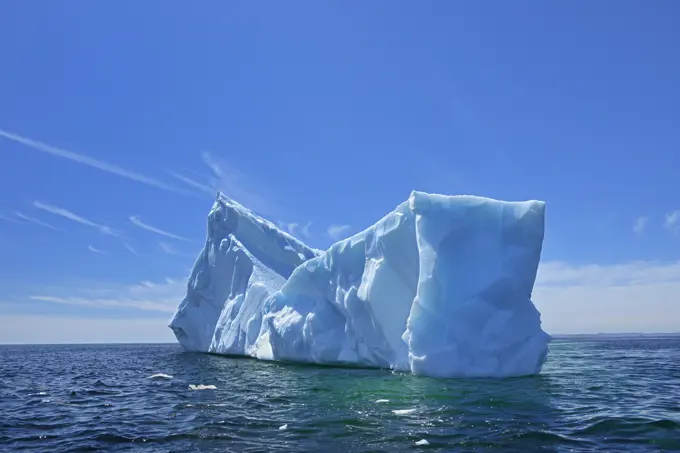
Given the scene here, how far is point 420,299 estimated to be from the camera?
1981cm

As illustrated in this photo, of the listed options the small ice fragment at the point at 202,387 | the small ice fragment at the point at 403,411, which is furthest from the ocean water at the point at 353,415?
the small ice fragment at the point at 202,387

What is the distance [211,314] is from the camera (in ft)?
124

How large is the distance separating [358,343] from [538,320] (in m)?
8.19

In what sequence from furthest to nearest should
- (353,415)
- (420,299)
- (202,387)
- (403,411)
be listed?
(420,299)
(202,387)
(403,411)
(353,415)

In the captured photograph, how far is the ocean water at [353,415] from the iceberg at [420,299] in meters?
1.38

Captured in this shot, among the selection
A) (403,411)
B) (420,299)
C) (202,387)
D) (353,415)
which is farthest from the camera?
(420,299)

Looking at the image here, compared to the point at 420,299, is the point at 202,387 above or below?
below

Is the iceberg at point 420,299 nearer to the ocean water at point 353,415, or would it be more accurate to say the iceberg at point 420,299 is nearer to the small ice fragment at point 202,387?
the ocean water at point 353,415

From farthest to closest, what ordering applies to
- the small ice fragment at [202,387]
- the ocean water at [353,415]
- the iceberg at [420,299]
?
the iceberg at [420,299]
the small ice fragment at [202,387]
the ocean water at [353,415]

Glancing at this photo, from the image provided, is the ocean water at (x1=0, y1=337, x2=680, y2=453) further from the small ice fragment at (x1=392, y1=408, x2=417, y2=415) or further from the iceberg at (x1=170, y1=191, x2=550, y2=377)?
the iceberg at (x1=170, y1=191, x2=550, y2=377)

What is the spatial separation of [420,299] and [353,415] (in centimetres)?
822

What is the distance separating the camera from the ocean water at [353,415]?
9.66 meters

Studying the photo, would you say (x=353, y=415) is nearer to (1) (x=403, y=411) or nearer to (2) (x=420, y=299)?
(1) (x=403, y=411)

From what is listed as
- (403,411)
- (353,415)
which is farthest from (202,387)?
(403,411)
